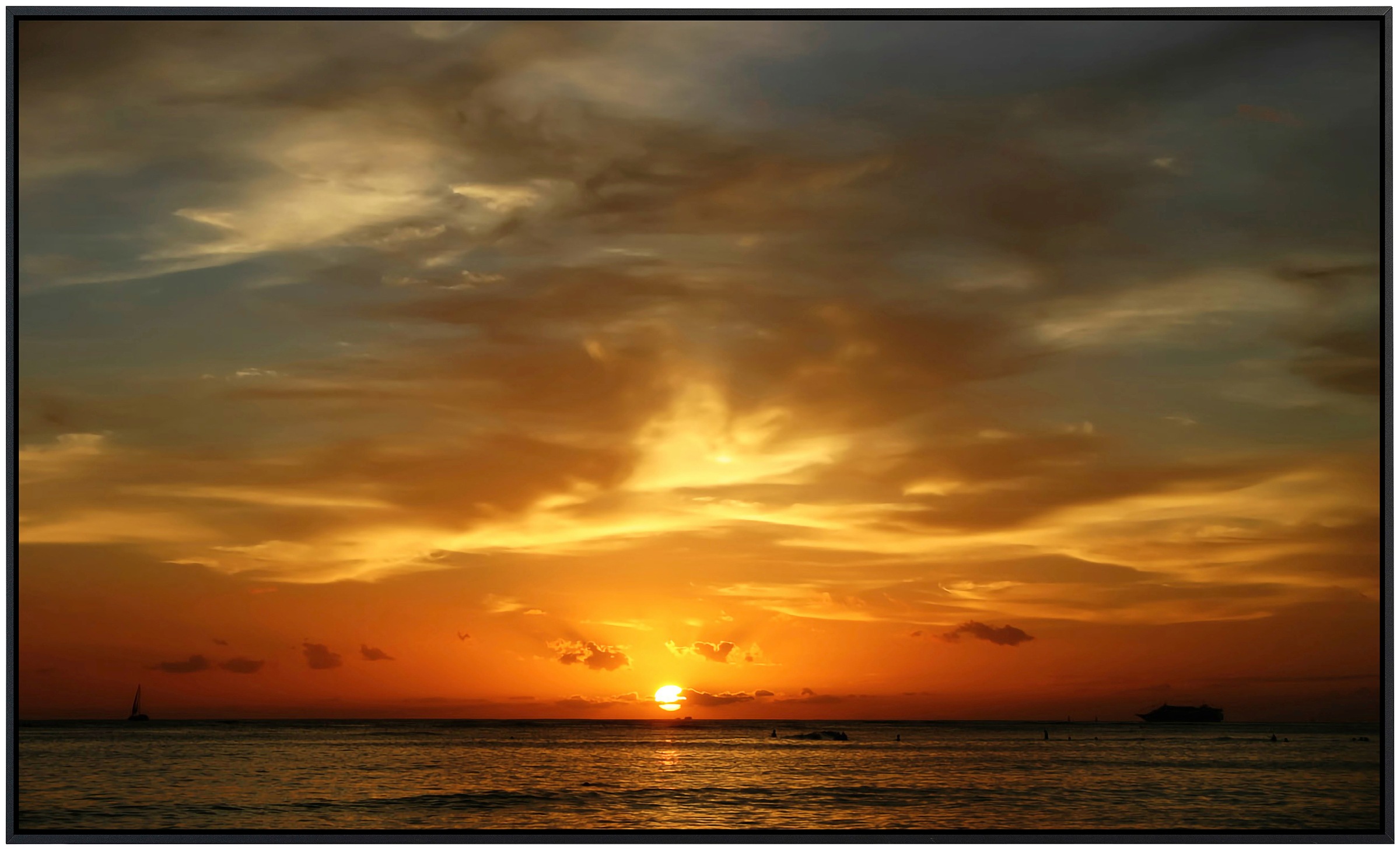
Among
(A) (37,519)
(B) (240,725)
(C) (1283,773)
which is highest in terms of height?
(A) (37,519)

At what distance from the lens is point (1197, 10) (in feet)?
46.6

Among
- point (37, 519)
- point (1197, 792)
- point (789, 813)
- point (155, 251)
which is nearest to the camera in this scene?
point (37, 519)

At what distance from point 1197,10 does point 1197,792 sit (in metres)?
33.5

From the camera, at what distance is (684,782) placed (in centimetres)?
4528

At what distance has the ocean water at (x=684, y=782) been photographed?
30125 millimetres

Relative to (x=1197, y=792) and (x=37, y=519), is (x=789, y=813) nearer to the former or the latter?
(x=1197, y=792)

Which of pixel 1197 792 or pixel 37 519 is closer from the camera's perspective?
pixel 37 519

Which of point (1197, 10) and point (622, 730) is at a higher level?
point (1197, 10)

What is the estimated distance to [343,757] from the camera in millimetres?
59219

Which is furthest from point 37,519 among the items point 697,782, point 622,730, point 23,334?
point 622,730

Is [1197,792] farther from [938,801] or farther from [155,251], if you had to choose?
[155,251]

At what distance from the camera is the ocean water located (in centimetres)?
3012

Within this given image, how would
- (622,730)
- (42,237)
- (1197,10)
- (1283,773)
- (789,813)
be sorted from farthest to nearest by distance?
(622,730)
(1283,773)
(789,813)
(42,237)
(1197,10)

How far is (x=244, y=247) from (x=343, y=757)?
46539 mm
